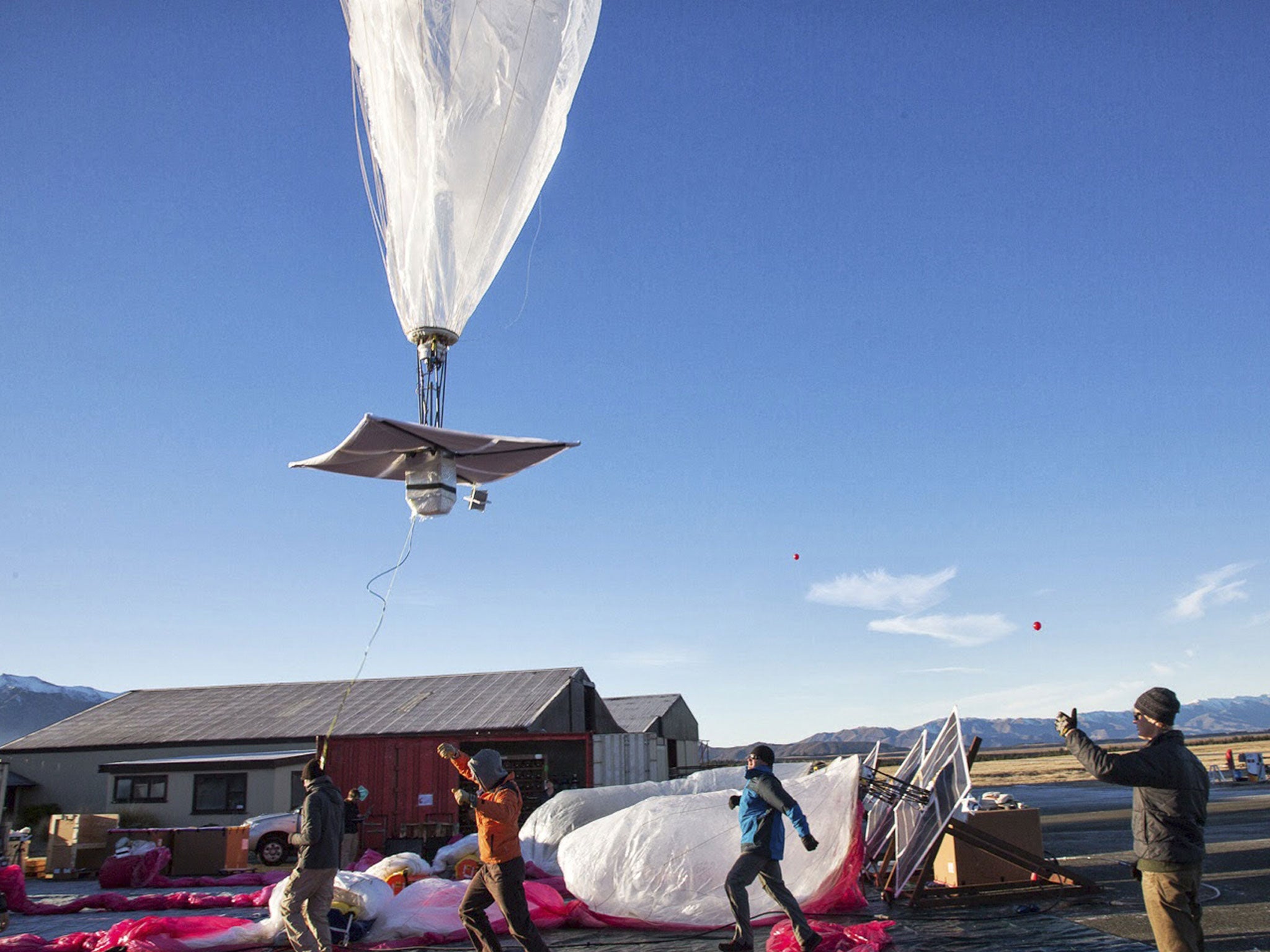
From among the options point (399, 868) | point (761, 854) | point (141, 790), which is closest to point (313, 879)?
point (761, 854)

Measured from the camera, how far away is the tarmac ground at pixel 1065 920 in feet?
25.6

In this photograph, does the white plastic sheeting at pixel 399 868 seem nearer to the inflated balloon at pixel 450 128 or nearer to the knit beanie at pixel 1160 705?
the inflated balloon at pixel 450 128

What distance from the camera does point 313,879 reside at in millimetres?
8086

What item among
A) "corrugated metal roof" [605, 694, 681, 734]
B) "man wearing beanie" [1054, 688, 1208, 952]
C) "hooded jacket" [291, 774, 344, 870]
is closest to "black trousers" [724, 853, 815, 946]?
"hooded jacket" [291, 774, 344, 870]

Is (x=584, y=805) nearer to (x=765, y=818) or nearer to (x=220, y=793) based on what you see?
(x=765, y=818)

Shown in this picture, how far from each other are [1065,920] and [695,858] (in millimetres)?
3620

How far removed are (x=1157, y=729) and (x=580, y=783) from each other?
55.3 ft

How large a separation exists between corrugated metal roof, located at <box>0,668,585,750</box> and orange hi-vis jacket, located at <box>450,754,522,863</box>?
18994 mm

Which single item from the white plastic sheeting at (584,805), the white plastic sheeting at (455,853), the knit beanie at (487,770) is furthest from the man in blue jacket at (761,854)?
the white plastic sheeting at (455,853)

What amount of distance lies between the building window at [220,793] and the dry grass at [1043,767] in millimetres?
22339

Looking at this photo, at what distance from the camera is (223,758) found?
2341 cm

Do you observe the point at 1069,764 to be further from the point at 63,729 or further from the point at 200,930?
the point at 200,930

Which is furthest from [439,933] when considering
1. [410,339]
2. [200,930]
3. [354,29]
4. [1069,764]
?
[1069,764]

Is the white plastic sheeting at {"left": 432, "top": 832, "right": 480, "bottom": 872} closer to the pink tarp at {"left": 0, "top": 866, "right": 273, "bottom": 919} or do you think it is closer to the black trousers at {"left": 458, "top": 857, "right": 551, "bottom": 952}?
the pink tarp at {"left": 0, "top": 866, "right": 273, "bottom": 919}
